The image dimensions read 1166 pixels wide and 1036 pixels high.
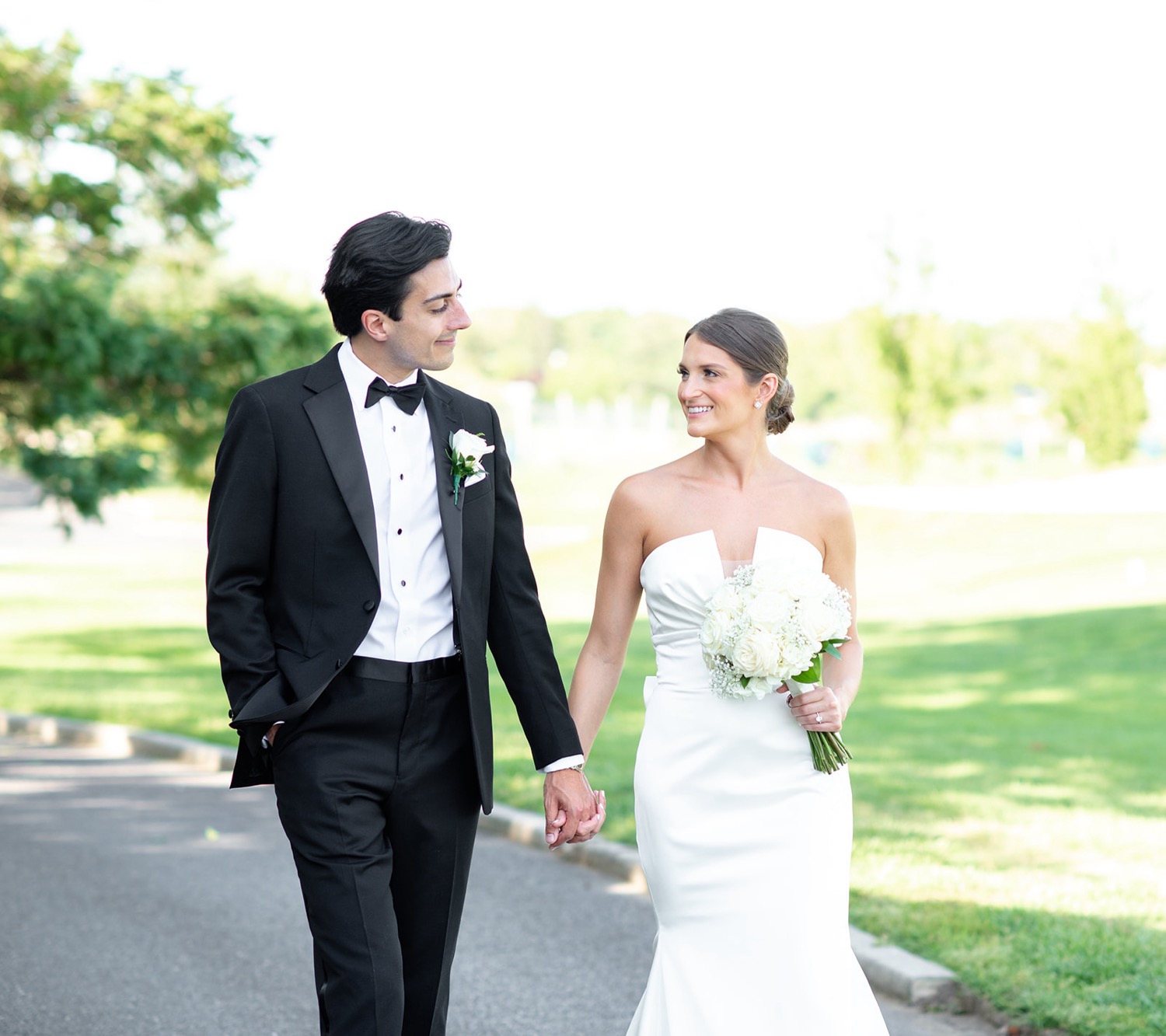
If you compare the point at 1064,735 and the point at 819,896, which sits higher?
the point at 819,896

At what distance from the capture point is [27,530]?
47.6m

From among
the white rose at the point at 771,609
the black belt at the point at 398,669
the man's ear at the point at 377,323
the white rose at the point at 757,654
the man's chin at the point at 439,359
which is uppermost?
the man's ear at the point at 377,323

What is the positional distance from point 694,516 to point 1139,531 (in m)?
29.6

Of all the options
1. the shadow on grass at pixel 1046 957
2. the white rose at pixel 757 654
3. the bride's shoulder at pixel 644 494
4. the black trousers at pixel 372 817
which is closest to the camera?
the black trousers at pixel 372 817

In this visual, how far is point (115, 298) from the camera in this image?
46.4 ft

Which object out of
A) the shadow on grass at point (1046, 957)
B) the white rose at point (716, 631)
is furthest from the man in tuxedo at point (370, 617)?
the shadow on grass at point (1046, 957)

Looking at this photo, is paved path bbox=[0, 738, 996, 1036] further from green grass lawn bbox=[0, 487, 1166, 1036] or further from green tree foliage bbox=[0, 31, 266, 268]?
green tree foliage bbox=[0, 31, 266, 268]

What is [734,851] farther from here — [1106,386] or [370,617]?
[1106,386]

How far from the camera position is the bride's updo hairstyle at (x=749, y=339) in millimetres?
4203

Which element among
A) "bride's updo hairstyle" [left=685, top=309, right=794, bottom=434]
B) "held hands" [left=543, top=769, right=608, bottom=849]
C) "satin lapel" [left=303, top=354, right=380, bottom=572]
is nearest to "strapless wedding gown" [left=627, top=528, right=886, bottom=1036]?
"held hands" [left=543, top=769, right=608, bottom=849]

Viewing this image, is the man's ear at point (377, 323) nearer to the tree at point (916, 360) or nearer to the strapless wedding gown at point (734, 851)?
the strapless wedding gown at point (734, 851)

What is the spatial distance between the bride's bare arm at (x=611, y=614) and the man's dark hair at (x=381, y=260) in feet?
3.43

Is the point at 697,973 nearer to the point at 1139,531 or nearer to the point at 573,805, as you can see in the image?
the point at 573,805

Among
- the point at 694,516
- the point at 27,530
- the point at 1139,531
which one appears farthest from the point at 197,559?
the point at 694,516
